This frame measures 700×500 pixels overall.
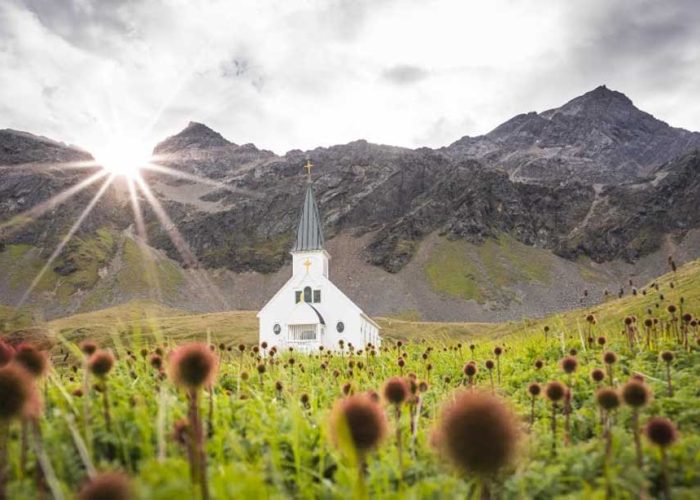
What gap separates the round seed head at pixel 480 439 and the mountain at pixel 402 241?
125 metres

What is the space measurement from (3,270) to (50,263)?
1229cm

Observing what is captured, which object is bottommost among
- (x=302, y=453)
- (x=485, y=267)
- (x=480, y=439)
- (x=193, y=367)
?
(x=302, y=453)

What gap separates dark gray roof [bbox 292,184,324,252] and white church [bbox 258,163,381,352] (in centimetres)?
12

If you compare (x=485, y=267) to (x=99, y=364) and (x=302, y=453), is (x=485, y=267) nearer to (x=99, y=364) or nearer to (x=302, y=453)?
(x=302, y=453)

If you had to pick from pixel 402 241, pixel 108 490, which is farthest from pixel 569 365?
pixel 402 241

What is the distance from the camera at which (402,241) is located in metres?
157

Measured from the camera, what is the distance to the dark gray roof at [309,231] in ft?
194

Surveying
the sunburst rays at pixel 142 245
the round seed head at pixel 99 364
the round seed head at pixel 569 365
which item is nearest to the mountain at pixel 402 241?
the sunburst rays at pixel 142 245

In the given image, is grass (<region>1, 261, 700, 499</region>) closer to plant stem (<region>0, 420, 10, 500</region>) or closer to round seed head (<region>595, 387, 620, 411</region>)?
plant stem (<region>0, 420, 10, 500</region>)

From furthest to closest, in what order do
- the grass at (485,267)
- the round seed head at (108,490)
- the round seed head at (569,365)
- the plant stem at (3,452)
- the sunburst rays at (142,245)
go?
the sunburst rays at (142,245), the grass at (485,267), the round seed head at (569,365), the plant stem at (3,452), the round seed head at (108,490)

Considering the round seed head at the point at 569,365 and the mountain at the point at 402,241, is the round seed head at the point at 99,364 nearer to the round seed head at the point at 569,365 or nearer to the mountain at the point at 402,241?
the round seed head at the point at 569,365

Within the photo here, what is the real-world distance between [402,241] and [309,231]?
99181mm

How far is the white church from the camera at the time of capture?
53719 mm

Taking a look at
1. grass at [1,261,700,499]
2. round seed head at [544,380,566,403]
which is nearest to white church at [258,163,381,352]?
grass at [1,261,700,499]
